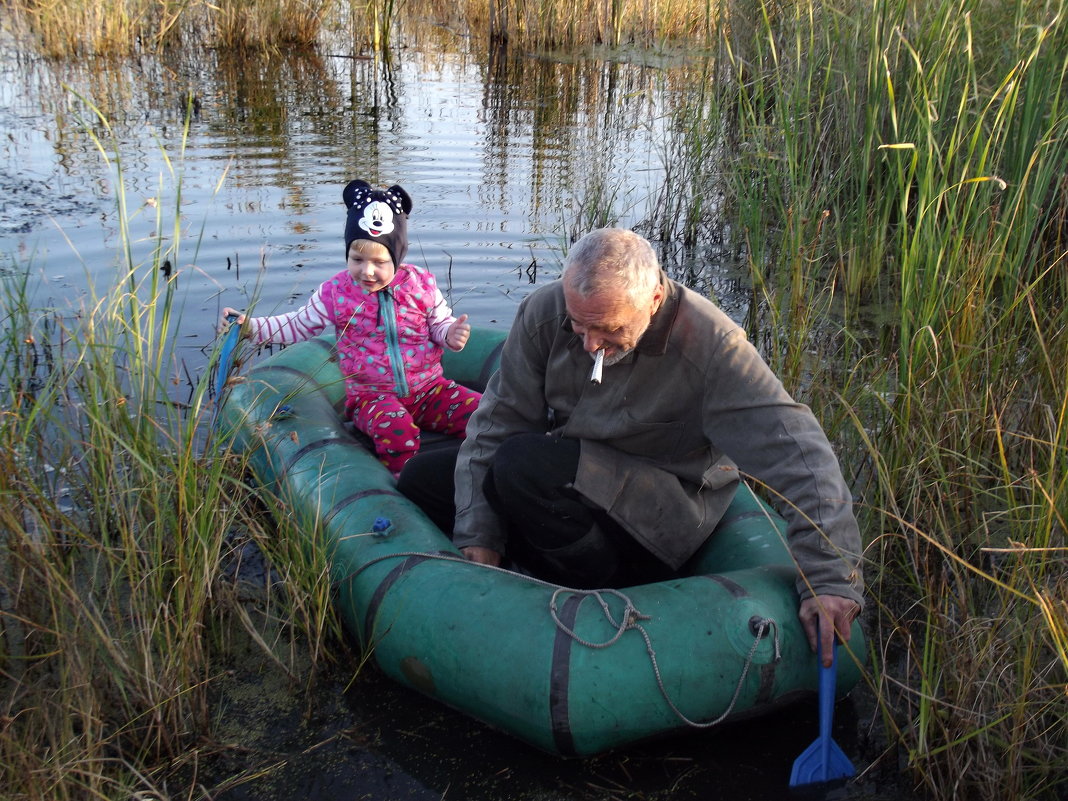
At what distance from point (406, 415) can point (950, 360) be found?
175cm

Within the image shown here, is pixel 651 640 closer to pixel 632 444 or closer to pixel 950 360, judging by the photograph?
pixel 632 444

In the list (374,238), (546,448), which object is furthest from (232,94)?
(546,448)

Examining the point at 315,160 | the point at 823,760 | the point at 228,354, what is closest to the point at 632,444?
the point at 823,760

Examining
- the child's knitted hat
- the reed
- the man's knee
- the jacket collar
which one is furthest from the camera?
the reed

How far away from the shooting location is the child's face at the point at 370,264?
11.8 ft

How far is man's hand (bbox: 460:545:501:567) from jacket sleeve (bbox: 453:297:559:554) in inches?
0.4

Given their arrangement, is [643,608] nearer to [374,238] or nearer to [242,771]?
[242,771]

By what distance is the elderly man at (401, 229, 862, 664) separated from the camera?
2.49m

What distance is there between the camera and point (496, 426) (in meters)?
3.01

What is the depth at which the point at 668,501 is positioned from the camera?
9.27ft

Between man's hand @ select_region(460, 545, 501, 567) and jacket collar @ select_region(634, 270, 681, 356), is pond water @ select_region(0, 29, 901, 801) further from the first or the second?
jacket collar @ select_region(634, 270, 681, 356)

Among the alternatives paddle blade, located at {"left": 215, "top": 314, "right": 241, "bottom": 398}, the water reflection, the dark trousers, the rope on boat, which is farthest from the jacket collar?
the water reflection

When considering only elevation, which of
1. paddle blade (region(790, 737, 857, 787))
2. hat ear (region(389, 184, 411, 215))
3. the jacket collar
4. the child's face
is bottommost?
paddle blade (region(790, 737, 857, 787))

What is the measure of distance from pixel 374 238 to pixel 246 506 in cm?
102
